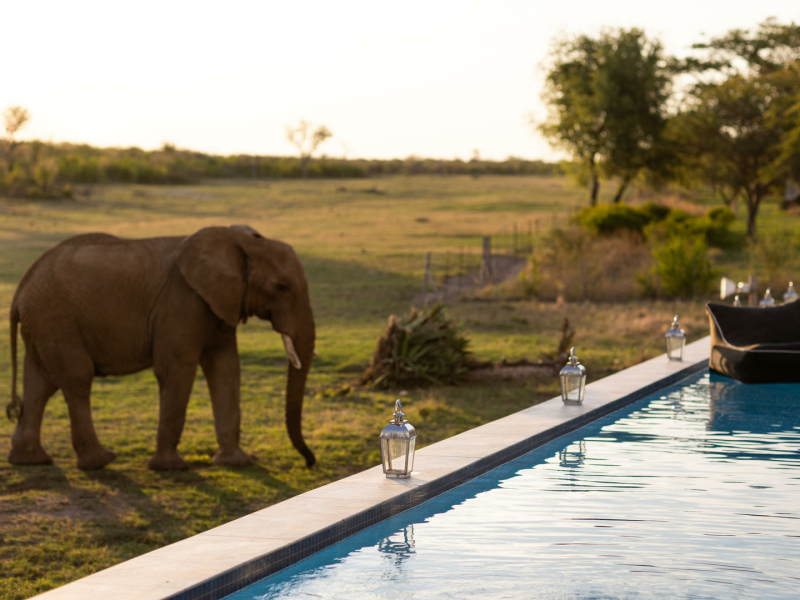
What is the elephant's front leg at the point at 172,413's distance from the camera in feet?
31.3

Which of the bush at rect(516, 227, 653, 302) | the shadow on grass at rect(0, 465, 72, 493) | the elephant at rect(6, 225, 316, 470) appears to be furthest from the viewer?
the bush at rect(516, 227, 653, 302)

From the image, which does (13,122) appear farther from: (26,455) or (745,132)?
(26,455)

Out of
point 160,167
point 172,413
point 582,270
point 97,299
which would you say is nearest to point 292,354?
point 172,413

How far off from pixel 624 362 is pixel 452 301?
10087mm

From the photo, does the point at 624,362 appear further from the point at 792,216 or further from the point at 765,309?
the point at 792,216

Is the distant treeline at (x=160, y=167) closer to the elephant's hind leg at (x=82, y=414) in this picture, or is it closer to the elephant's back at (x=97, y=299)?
the elephant's back at (x=97, y=299)

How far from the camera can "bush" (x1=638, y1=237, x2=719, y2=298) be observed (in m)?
26.0

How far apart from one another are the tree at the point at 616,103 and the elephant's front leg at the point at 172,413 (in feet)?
126

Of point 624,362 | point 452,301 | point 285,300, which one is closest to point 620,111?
point 452,301

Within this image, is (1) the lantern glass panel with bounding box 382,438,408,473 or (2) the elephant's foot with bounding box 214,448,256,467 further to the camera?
(2) the elephant's foot with bounding box 214,448,256,467

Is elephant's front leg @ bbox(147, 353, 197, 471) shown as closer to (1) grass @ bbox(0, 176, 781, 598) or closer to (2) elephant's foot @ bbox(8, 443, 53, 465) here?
(1) grass @ bbox(0, 176, 781, 598)

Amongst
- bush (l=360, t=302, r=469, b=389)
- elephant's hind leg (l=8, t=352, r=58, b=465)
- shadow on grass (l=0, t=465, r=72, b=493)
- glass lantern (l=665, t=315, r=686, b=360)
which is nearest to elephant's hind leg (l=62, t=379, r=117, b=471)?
shadow on grass (l=0, t=465, r=72, b=493)

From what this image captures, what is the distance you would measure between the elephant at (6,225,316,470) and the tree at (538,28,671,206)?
123 feet

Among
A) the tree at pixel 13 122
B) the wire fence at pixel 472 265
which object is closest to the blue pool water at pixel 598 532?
the wire fence at pixel 472 265
